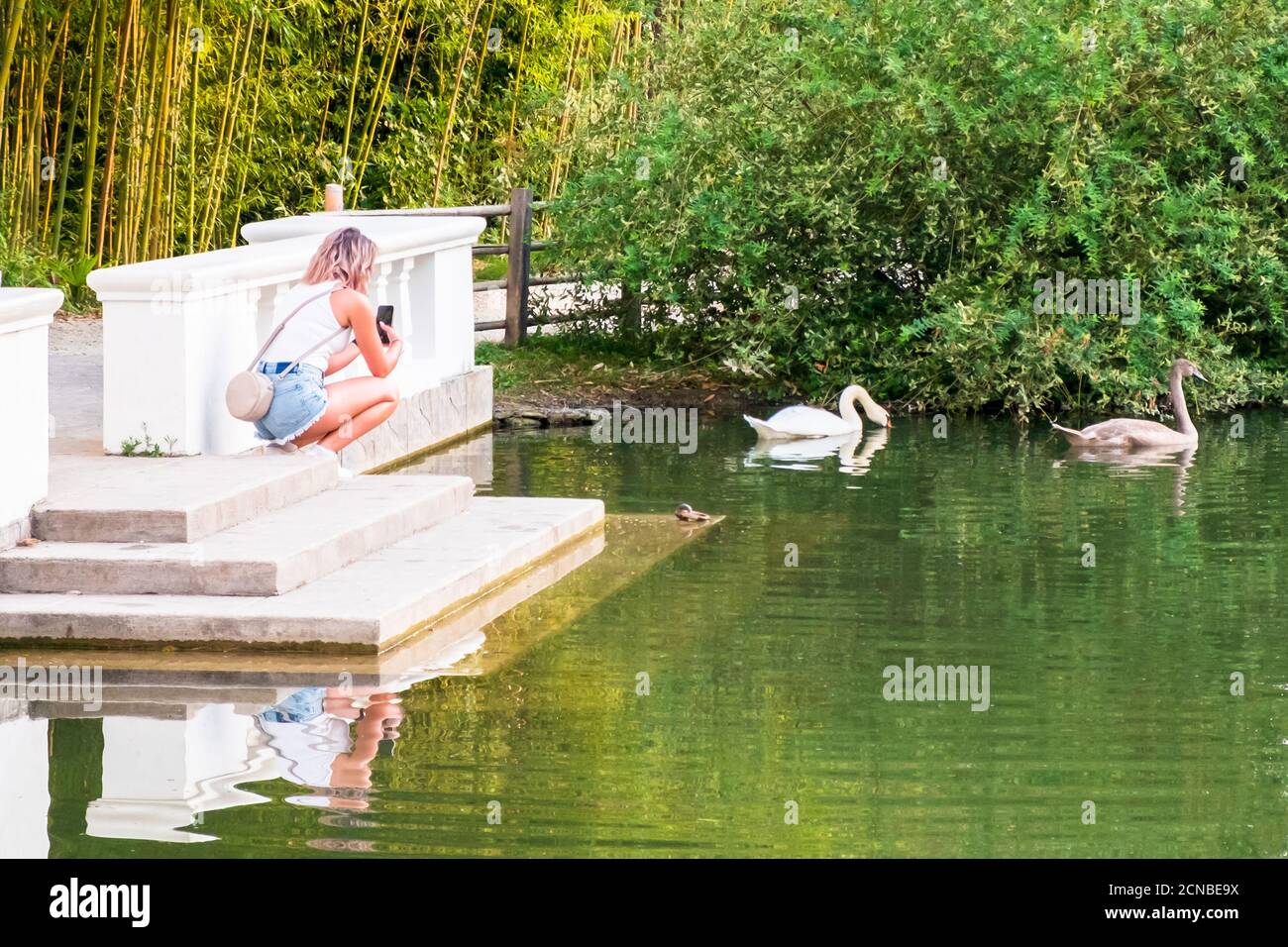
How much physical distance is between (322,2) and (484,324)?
12.2 feet

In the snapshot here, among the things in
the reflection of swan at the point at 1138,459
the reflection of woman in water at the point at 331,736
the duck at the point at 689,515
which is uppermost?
the reflection of swan at the point at 1138,459

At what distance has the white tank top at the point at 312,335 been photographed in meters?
10.0

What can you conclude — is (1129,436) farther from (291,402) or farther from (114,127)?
(114,127)

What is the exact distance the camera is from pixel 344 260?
398 inches

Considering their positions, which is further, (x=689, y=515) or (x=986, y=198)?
(x=986, y=198)

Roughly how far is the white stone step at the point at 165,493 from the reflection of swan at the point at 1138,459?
5114 mm

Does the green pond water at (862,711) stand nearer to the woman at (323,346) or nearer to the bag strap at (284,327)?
the woman at (323,346)

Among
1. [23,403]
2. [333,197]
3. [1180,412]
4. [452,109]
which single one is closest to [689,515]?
[23,403]

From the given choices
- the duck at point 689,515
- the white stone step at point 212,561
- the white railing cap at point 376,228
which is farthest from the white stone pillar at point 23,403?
the white railing cap at point 376,228

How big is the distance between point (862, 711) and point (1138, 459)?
6.51 meters

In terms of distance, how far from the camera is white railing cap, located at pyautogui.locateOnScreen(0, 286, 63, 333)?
816 centimetres

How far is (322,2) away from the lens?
61.7 feet

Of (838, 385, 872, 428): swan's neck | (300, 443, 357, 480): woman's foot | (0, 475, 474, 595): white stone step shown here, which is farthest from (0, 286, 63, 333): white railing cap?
(838, 385, 872, 428): swan's neck

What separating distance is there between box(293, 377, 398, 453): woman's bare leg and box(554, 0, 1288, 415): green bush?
5.00 meters
